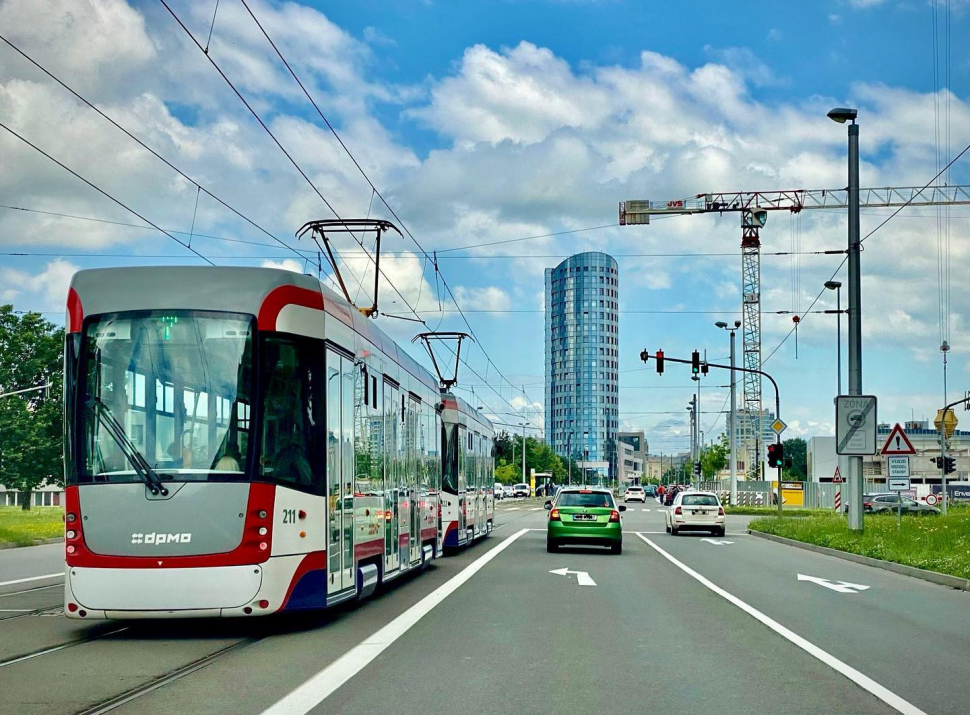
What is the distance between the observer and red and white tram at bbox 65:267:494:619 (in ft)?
34.9

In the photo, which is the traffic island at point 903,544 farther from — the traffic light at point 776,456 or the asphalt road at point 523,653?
the traffic light at point 776,456

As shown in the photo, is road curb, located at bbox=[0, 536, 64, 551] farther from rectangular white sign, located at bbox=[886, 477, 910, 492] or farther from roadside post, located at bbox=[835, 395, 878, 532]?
rectangular white sign, located at bbox=[886, 477, 910, 492]

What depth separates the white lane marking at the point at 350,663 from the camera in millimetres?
7652

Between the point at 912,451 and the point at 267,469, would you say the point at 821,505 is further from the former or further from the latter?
the point at 267,469

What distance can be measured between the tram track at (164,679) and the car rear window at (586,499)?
606 inches

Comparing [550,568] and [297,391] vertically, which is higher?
[297,391]

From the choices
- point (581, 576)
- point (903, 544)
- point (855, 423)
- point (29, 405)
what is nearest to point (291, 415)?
point (581, 576)

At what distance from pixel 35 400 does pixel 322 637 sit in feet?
244

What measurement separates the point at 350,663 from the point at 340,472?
3.19m

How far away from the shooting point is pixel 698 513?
123ft

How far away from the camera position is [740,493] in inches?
2980

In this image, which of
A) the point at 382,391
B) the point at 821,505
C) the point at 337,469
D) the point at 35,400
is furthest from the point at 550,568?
the point at 35,400

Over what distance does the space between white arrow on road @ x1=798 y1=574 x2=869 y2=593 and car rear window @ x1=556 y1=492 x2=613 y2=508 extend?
5.92 m

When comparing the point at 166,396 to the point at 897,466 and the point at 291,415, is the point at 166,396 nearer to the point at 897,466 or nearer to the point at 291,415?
the point at 291,415
